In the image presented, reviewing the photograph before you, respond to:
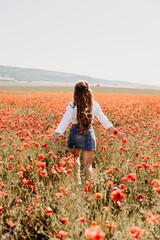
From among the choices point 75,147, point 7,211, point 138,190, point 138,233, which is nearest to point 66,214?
point 7,211

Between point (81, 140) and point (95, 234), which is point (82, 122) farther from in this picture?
point (95, 234)

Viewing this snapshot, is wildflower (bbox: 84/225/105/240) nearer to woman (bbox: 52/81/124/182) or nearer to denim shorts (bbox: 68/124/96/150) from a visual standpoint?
woman (bbox: 52/81/124/182)

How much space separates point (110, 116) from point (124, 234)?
953cm

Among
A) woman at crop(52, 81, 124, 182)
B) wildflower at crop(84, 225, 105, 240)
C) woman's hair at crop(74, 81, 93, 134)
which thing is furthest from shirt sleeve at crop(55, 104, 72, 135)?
wildflower at crop(84, 225, 105, 240)

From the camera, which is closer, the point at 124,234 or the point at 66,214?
the point at 124,234

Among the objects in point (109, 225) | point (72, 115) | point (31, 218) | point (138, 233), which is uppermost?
point (72, 115)

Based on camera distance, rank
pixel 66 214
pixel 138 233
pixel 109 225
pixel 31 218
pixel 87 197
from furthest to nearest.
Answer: pixel 87 197 < pixel 31 218 < pixel 66 214 < pixel 109 225 < pixel 138 233

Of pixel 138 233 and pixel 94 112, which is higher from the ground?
pixel 94 112

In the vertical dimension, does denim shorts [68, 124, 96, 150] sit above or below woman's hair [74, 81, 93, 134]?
below

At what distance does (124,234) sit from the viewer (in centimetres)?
270

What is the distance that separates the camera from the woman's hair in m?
4.50

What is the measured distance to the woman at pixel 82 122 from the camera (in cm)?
452

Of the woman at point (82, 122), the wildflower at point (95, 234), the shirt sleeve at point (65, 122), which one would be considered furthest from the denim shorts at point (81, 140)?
the wildflower at point (95, 234)

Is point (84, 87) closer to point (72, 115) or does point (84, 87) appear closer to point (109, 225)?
point (72, 115)
